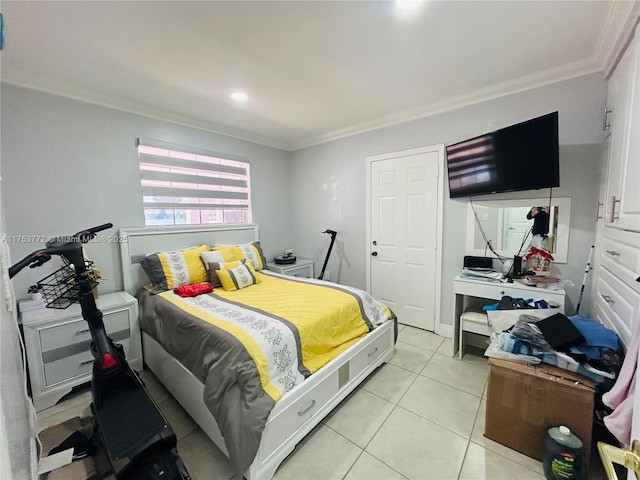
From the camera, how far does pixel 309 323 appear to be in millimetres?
1861

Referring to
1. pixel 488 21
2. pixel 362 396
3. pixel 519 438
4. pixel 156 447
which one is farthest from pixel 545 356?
pixel 156 447

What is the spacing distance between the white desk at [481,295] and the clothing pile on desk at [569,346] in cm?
43

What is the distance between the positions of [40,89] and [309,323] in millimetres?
2974

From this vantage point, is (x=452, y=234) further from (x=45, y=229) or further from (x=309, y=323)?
(x=45, y=229)

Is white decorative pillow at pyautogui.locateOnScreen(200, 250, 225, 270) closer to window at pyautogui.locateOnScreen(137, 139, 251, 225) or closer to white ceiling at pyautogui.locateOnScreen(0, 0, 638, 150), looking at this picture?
window at pyautogui.locateOnScreen(137, 139, 251, 225)

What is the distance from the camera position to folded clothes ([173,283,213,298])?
243cm

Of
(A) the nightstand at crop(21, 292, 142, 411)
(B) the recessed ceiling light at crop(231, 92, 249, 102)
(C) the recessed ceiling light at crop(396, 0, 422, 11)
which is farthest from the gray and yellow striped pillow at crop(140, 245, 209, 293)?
(C) the recessed ceiling light at crop(396, 0, 422, 11)

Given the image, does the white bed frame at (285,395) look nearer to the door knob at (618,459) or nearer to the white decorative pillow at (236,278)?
the white decorative pillow at (236,278)

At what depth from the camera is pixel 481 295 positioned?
2.41 meters

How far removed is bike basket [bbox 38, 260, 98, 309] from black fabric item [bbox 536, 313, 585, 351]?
10.5ft

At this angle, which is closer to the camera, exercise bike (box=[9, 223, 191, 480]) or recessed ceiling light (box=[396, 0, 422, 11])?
exercise bike (box=[9, 223, 191, 480])

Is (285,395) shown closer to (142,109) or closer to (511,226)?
(511,226)

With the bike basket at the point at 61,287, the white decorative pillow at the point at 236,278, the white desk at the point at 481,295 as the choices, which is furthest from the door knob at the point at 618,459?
the bike basket at the point at 61,287

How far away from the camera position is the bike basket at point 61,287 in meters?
2.15
